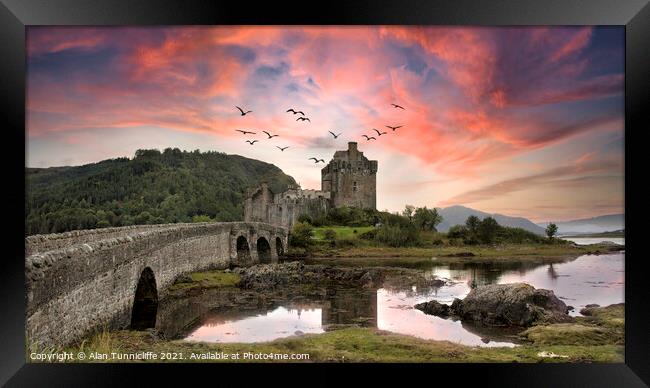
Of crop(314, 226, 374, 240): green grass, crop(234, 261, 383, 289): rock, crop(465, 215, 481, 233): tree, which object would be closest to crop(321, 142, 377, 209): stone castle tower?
crop(314, 226, 374, 240): green grass

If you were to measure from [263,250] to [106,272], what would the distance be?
640cm

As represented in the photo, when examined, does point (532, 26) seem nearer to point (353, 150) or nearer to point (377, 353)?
point (353, 150)

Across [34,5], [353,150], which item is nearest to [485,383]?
[353,150]

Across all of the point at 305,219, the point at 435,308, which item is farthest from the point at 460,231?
the point at 305,219

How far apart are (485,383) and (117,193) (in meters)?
7.59

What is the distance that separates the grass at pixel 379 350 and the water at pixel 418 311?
0.75 feet

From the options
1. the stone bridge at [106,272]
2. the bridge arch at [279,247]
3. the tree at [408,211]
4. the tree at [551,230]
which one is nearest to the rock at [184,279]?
the stone bridge at [106,272]

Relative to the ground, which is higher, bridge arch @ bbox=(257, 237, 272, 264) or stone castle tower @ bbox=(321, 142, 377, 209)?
stone castle tower @ bbox=(321, 142, 377, 209)

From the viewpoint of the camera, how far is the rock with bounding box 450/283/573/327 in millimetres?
8188

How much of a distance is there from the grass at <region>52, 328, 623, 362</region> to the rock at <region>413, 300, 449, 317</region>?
104 cm

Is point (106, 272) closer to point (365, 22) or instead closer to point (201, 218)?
point (365, 22)

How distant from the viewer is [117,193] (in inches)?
386

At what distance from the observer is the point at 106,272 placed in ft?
22.2

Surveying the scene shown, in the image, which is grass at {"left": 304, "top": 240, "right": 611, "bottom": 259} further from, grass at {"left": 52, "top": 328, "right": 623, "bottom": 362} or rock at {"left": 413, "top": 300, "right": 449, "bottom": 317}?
grass at {"left": 52, "top": 328, "right": 623, "bottom": 362}
